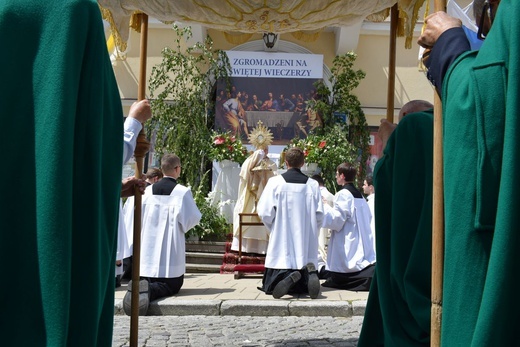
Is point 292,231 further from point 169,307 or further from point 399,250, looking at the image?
point 399,250

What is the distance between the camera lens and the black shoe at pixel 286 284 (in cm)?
913

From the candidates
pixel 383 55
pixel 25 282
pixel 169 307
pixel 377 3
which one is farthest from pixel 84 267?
pixel 383 55

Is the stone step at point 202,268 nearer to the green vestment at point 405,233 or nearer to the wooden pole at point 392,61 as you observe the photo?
the wooden pole at point 392,61

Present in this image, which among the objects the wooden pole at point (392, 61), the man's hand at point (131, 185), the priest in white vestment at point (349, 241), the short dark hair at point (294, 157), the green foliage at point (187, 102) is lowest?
the priest in white vestment at point (349, 241)

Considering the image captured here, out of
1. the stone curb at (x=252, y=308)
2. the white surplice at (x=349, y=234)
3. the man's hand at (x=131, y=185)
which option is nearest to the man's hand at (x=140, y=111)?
the man's hand at (x=131, y=185)

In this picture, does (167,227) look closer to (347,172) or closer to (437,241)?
(347,172)

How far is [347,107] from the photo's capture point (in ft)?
55.8

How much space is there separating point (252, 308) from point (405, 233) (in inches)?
198

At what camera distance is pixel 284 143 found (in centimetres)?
1741

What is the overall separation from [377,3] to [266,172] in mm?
8091

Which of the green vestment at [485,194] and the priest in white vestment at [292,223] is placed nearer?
the green vestment at [485,194]

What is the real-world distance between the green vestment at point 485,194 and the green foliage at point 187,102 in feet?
43.1

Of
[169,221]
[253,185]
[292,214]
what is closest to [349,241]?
[292,214]

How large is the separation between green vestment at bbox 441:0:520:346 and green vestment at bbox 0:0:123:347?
1142 mm
